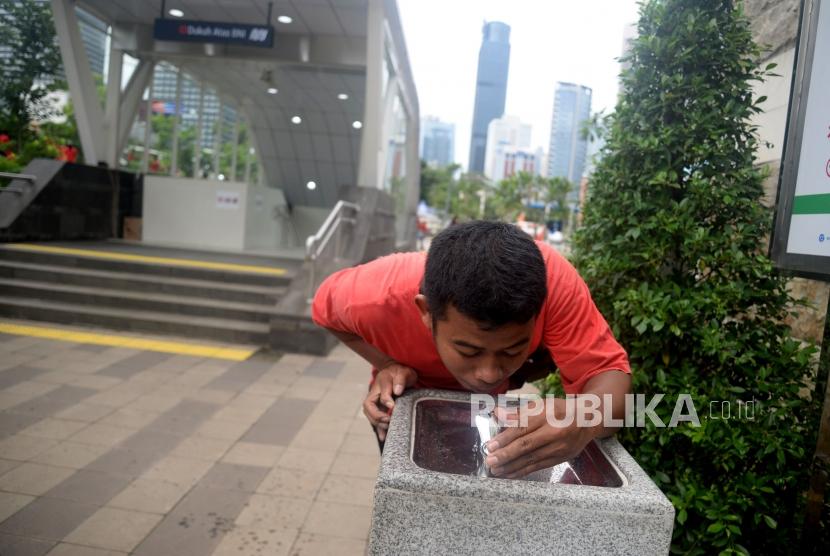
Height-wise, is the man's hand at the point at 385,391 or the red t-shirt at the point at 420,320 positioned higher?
the red t-shirt at the point at 420,320

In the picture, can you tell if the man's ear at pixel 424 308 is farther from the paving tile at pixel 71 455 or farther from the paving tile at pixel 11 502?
the paving tile at pixel 71 455

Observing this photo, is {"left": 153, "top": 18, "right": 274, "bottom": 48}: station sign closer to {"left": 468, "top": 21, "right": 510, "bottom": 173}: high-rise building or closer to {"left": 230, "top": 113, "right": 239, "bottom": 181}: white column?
{"left": 230, "top": 113, "right": 239, "bottom": 181}: white column

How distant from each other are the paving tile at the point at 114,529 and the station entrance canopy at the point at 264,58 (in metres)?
7.47

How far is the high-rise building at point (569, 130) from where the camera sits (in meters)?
3.28

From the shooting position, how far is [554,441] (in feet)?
4.47

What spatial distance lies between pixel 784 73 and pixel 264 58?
10584mm

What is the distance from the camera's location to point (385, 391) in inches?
72.1

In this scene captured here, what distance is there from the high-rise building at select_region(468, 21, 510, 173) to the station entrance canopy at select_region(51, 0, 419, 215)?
6.73m

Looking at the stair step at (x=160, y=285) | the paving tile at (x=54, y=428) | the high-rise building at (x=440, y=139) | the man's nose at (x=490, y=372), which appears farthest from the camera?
the stair step at (x=160, y=285)

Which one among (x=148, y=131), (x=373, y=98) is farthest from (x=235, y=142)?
(x=373, y=98)

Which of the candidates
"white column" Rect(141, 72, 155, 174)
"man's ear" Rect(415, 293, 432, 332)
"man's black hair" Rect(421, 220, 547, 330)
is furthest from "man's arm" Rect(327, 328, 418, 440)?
"white column" Rect(141, 72, 155, 174)

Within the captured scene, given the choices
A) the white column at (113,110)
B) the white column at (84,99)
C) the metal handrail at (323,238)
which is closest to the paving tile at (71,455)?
the metal handrail at (323,238)

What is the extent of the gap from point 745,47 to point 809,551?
1.81m

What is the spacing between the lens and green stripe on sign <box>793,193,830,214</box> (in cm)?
187
